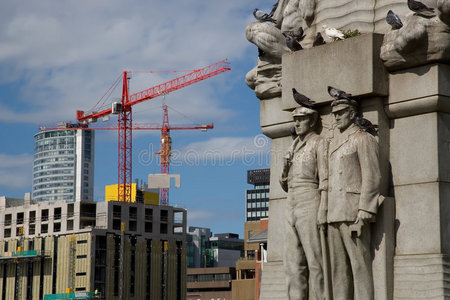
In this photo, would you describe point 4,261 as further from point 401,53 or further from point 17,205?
point 401,53

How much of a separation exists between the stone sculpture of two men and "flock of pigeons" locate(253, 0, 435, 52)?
1016 millimetres

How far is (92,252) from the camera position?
144750 mm

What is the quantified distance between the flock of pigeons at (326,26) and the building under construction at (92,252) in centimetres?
13249

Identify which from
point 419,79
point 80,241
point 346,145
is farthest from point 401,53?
point 80,241

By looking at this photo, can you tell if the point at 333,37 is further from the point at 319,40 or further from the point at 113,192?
the point at 113,192

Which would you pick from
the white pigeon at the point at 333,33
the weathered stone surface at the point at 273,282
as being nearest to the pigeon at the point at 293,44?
the white pigeon at the point at 333,33

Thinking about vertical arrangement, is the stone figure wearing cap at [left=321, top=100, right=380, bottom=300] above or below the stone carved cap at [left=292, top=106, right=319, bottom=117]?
below

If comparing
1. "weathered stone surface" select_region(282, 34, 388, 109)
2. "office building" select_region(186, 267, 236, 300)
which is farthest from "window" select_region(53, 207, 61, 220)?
"weathered stone surface" select_region(282, 34, 388, 109)

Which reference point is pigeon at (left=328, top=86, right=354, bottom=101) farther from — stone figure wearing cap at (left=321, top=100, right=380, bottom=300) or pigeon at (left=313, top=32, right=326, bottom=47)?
pigeon at (left=313, top=32, right=326, bottom=47)

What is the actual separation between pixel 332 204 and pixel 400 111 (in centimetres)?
154

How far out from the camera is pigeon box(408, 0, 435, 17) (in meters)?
12.2

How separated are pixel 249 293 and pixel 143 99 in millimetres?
72123

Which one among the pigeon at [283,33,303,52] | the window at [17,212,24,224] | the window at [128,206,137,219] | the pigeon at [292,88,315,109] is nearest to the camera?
the pigeon at [292,88,315,109]

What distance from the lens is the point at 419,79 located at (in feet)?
40.6
